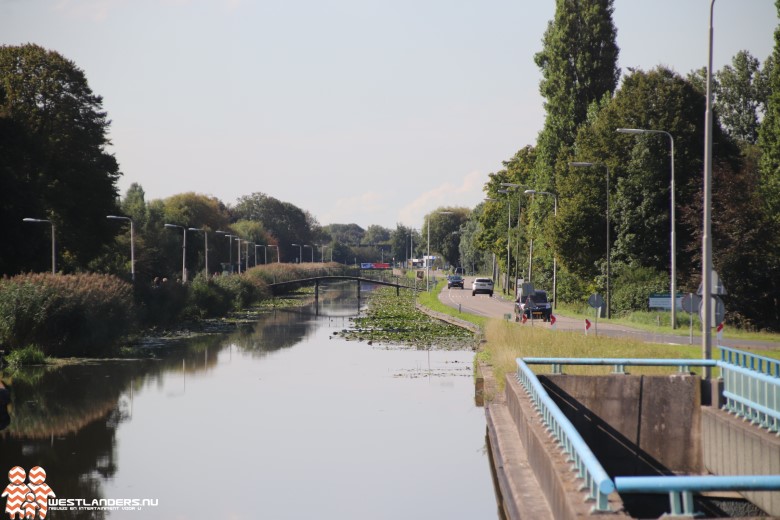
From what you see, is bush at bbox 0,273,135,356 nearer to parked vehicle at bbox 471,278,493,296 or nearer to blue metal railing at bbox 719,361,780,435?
blue metal railing at bbox 719,361,780,435

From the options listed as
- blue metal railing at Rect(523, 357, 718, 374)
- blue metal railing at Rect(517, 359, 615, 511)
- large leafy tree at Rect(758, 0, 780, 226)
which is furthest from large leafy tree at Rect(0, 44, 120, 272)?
blue metal railing at Rect(517, 359, 615, 511)

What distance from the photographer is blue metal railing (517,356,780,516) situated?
1041 centimetres

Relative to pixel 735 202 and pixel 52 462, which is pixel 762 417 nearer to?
pixel 52 462

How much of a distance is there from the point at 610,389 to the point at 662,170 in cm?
3730

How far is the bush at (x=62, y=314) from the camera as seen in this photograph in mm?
42719

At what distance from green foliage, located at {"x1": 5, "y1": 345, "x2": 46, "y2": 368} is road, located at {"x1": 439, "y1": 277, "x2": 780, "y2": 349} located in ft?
71.1

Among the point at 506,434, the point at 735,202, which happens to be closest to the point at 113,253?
the point at 735,202

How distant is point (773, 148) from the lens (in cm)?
4916

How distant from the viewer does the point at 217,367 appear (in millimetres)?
45375

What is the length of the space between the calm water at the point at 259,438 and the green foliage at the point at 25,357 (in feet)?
6.24

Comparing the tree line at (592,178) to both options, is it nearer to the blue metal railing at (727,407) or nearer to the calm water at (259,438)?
the calm water at (259,438)

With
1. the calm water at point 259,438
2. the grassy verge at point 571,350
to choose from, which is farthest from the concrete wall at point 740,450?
the grassy verge at point 571,350

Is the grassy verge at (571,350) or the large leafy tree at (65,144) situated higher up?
the large leafy tree at (65,144)

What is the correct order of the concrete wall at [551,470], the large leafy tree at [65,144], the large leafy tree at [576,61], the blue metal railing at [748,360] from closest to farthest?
the concrete wall at [551,470] < the blue metal railing at [748,360] < the large leafy tree at [65,144] < the large leafy tree at [576,61]
